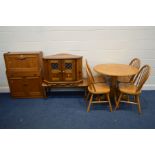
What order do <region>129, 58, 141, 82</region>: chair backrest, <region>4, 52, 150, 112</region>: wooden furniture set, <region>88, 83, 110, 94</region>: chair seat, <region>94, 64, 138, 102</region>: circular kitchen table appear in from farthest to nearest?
<region>129, 58, 141, 82</region>: chair backrest
<region>4, 52, 150, 112</region>: wooden furniture set
<region>88, 83, 110, 94</region>: chair seat
<region>94, 64, 138, 102</region>: circular kitchen table

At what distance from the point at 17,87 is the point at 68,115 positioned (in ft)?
4.16

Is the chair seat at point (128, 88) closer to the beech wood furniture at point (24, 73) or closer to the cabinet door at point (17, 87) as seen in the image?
the beech wood furniture at point (24, 73)

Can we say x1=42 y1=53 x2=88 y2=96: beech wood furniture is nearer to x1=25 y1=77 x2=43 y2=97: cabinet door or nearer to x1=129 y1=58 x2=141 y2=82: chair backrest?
x1=25 y1=77 x2=43 y2=97: cabinet door

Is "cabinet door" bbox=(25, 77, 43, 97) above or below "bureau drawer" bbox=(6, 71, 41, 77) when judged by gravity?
below

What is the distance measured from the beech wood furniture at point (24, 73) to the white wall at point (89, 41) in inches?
12.8

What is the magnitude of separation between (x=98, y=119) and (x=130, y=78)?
1136 millimetres

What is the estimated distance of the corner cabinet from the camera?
9.15 ft

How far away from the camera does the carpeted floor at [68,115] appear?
2.32 meters

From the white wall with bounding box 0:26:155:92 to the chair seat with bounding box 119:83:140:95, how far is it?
2.19ft

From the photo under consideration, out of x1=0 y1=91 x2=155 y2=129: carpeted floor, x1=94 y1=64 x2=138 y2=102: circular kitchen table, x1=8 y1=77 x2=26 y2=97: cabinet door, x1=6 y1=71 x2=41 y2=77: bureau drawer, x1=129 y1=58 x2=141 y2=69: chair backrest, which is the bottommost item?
x1=0 y1=91 x2=155 y2=129: carpeted floor

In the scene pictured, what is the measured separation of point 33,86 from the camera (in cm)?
303

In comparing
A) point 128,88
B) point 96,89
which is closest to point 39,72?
point 96,89

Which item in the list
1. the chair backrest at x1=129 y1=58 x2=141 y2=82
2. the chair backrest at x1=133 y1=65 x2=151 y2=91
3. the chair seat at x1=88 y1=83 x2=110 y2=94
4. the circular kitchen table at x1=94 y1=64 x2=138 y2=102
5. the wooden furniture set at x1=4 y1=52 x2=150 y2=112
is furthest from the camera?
the chair backrest at x1=129 y1=58 x2=141 y2=82

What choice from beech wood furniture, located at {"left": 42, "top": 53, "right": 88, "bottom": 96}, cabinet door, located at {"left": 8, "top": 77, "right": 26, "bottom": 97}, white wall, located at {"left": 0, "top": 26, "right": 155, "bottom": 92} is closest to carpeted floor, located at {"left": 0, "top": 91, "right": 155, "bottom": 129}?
cabinet door, located at {"left": 8, "top": 77, "right": 26, "bottom": 97}
